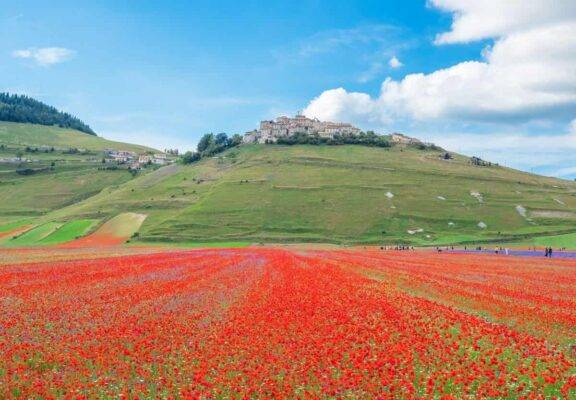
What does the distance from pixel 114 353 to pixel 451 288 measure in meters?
24.2

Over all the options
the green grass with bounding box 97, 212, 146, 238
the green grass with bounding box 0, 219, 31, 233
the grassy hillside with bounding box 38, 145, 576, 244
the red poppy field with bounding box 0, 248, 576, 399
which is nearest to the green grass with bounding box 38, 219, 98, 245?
the green grass with bounding box 97, 212, 146, 238

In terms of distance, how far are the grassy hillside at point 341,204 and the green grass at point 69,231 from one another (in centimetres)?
890

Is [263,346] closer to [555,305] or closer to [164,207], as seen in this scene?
[555,305]

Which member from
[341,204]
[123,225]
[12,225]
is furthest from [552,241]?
[12,225]

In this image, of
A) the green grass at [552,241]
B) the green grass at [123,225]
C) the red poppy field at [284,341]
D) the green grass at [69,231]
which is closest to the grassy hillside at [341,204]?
the green grass at [123,225]

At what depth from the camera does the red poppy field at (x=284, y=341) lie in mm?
12672

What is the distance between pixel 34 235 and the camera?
119188 mm

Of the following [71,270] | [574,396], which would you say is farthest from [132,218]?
[574,396]

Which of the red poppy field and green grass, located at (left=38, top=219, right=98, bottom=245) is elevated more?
the red poppy field

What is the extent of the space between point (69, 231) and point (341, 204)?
72.5m

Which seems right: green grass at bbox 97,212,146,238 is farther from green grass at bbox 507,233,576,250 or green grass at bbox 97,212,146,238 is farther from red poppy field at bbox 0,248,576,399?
red poppy field at bbox 0,248,576,399

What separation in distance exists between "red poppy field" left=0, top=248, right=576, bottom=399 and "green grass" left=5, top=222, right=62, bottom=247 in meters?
86.4

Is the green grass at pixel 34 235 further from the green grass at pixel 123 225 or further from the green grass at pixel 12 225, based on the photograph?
the green grass at pixel 123 225

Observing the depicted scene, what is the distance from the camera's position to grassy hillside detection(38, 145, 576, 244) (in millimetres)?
122000
